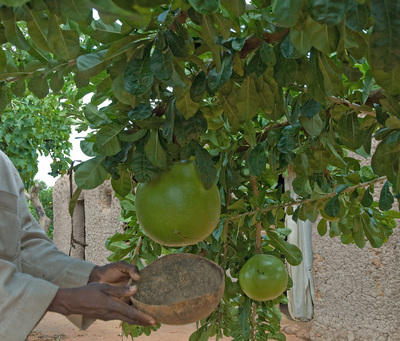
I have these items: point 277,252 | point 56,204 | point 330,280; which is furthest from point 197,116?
point 56,204

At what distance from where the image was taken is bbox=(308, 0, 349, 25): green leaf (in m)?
0.58

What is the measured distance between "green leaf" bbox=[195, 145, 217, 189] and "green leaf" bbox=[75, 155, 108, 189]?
0.24 meters

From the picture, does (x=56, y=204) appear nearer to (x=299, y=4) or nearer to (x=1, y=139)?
(x=1, y=139)

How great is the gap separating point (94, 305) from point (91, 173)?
39 cm

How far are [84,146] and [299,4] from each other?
3.14 ft

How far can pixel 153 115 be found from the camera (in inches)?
48.3

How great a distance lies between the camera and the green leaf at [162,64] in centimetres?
89

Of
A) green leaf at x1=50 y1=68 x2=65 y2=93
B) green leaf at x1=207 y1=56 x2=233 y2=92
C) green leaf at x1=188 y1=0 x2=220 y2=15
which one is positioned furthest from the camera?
green leaf at x1=50 y1=68 x2=65 y2=93

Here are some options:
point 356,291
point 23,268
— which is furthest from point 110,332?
point 23,268

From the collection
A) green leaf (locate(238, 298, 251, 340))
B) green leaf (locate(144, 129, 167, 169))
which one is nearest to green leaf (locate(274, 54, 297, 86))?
green leaf (locate(144, 129, 167, 169))

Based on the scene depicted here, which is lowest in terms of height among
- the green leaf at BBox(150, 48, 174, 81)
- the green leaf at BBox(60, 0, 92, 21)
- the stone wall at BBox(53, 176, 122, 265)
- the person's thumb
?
the stone wall at BBox(53, 176, 122, 265)

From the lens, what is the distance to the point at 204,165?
1283mm

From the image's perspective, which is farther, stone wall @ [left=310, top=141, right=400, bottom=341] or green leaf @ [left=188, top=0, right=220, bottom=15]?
stone wall @ [left=310, top=141, right=400, bottom=341]

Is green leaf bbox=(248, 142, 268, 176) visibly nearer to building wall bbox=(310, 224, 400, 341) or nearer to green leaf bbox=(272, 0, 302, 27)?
green leaf bbox=(272, 0, 302, 27)
